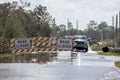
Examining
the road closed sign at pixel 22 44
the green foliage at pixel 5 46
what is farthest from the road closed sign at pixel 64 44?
the green foliage at pixel 5 46

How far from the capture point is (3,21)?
1991 inches

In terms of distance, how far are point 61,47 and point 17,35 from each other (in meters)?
15.7

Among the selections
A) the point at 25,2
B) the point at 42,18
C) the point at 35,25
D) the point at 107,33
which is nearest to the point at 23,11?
the point at 25,2

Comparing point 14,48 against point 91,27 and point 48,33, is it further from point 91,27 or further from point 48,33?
point 91,27

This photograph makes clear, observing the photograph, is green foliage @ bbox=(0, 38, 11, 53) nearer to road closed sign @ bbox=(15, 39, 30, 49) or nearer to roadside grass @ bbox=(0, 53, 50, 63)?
roadside grass @ bbox=(0, 53, 50, 63)

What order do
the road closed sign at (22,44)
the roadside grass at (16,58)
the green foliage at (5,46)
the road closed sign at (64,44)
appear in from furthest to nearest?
the green foliage at (5,46), the road closed sign at (64,44), the road closed sign at (22,44), the roadside grass at (16,58)

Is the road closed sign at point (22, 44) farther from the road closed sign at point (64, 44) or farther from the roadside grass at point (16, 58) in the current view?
the road closed sign at point (64, 44)

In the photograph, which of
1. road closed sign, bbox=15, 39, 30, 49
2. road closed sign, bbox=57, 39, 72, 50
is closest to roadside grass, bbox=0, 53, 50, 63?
road closed sign, bbox=15, 39, 30, 49

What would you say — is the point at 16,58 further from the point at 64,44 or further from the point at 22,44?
the point at 64,44

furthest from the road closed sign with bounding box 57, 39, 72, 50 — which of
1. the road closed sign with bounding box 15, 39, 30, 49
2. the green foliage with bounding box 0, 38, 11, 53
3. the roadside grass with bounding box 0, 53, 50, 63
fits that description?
the green foliage with bounding box 0, 38, 11, 53

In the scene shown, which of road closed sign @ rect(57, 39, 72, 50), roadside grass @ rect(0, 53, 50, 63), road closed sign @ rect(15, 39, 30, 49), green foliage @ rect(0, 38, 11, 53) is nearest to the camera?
roadside grass @ rect(0, 53, 50, 63)

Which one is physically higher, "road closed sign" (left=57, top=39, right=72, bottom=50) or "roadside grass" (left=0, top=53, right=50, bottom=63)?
"road closed sign" (left=57, top=39, right=72, bottom=50)

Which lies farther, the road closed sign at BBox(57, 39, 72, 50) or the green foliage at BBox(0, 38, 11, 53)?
the green foliage at BBox(0, 38, 11, 53)

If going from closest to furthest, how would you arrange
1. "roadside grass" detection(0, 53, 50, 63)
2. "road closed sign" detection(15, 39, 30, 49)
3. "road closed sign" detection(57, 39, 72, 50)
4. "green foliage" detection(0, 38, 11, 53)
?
"roadside grass" detection(0, 53, 50, 63), "road closed sign" detection(15, 39, 30, 49), "road closed sign" detection(57, 39, 72, 50), "green foliage" detection(0, 38, 11, 53)
